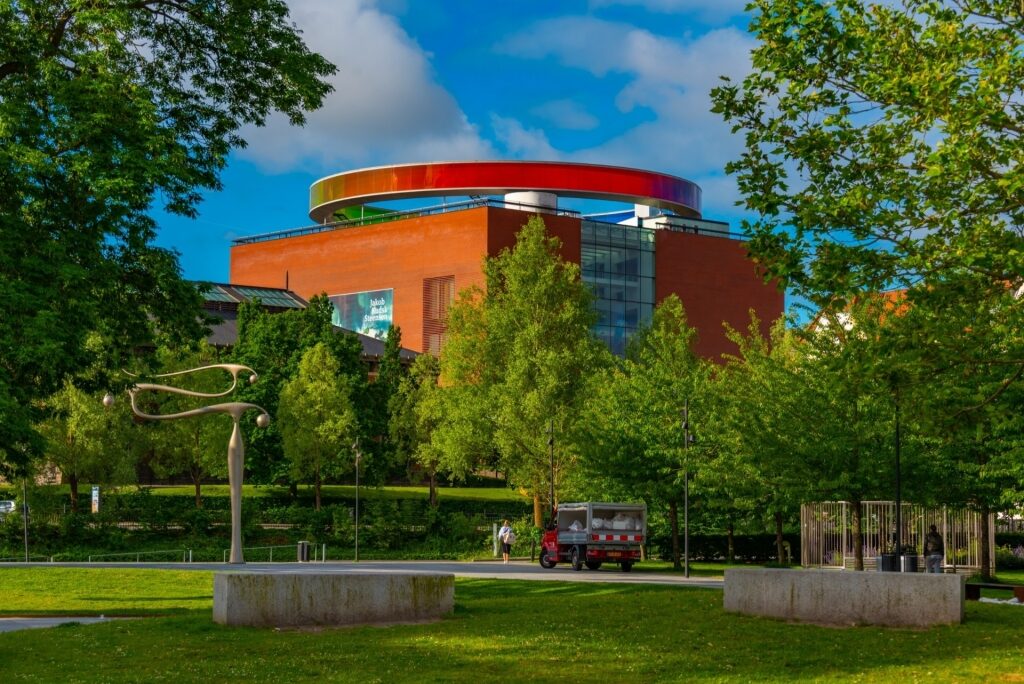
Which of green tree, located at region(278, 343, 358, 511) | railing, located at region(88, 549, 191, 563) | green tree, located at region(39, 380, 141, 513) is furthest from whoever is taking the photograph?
green tree, located at region(278, 343, 358, 511)

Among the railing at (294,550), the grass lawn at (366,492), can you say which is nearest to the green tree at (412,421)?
the grass lawn at (366,492)

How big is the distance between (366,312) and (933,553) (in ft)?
232

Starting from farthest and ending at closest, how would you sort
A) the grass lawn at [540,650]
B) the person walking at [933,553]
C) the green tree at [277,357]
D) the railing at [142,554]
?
the green tree at [277,357] → the railing at [142,554] → the person walking at [933,553] → the grass lawn at [540,650]

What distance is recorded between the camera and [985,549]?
1625 inches

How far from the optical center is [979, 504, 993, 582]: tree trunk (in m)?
40.8

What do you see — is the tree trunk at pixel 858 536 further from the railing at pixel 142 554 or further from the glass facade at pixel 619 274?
the glass facade at pixel 619 274

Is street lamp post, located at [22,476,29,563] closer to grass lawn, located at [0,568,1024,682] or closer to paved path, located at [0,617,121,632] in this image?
paved path, located at [0,617,121,632]

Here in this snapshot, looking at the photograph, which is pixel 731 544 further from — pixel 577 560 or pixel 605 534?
pixel 577 560

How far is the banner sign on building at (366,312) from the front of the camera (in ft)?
336

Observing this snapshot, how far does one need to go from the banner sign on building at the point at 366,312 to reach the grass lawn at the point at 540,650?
79.3m

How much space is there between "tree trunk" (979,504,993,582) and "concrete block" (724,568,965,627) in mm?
21795

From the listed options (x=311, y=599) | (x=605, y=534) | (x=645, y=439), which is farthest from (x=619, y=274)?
(x=311, y=599)

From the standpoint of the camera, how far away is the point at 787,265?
21.4 m

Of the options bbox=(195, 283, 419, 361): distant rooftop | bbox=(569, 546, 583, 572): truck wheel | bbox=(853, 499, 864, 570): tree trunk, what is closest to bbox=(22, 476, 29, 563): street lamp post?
bbox=(569, 546, 583, 572): truck wheel
